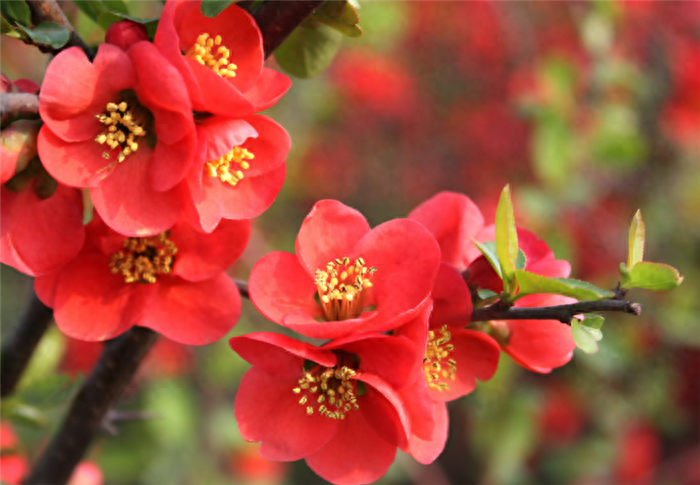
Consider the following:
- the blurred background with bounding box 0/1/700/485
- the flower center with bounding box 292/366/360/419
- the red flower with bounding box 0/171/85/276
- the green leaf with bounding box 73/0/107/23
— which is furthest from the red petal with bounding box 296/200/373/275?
the blurred background with bounding box 0/1/700/485

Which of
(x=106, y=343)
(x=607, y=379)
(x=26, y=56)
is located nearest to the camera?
(x=106, y=343)

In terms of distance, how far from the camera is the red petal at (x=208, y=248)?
61 centimetres

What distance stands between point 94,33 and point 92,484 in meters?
0.78

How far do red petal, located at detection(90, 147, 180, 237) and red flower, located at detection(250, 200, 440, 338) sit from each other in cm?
10

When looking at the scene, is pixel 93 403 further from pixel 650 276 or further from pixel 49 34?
pixel 650 276

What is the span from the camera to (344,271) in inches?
23.0

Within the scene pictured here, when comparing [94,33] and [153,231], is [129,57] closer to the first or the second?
[153,231]

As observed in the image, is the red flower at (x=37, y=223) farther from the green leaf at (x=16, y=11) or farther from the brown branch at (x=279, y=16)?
the brown branch at (x=279, y=16)

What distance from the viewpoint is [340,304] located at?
24.2 inches

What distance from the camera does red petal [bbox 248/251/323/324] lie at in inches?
22.0

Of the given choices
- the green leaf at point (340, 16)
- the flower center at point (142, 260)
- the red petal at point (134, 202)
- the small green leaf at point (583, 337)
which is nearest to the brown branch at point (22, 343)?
the flower center at point (142, 260)

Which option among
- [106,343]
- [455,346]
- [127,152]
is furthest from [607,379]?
[127,152]

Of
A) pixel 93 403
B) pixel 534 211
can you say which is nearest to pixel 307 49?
pixel 93 403

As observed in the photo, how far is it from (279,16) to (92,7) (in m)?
0.22
